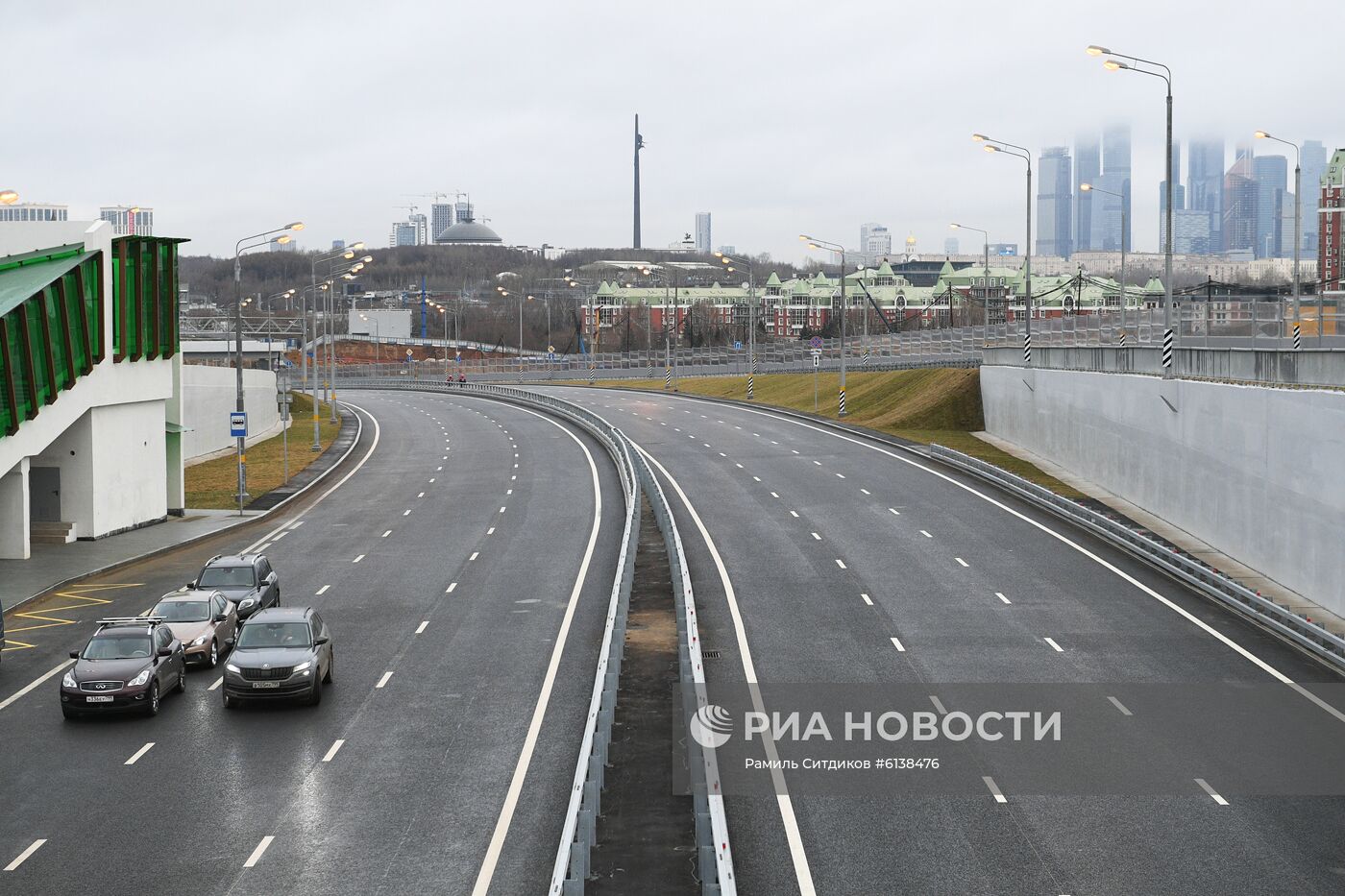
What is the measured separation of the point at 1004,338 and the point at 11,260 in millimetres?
47313

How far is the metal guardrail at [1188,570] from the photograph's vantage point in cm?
2605

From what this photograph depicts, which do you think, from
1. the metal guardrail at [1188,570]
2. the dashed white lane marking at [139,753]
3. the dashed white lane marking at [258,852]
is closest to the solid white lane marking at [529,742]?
the dashed white lane marking at [258,852]

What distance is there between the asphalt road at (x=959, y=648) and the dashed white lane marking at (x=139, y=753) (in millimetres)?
8488

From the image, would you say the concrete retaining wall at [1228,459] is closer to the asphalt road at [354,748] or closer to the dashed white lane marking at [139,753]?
the asphalt road at [354,748]

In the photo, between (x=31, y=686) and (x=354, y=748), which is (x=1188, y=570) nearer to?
(x=354, y=748)

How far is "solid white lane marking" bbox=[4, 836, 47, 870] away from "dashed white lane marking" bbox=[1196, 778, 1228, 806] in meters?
14.1

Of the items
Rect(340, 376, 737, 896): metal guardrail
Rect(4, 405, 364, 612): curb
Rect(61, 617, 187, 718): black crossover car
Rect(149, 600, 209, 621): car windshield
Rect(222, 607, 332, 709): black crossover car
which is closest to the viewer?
Rect(340, 376, 737, 896): metal guardrail

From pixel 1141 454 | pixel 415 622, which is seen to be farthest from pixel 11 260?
pixel 1141 454

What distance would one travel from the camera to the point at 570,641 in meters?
27.3

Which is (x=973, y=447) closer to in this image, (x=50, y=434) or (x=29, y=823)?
(x=50, y=434)

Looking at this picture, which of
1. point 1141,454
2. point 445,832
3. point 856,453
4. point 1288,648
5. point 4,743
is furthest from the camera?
point 856,453

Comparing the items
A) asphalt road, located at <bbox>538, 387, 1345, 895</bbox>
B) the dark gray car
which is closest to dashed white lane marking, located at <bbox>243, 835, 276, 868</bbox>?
asphalt road, located at <bbox>538, 387, 1345, 895</bbox>

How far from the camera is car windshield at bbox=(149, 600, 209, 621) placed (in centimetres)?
2653

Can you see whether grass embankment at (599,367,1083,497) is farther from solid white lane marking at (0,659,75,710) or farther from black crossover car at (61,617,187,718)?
solid white lane marking at (0,659,75,710)
